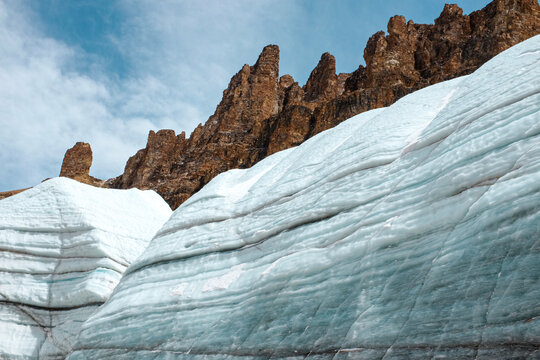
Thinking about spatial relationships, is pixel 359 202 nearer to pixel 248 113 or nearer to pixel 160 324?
pixel 160 324

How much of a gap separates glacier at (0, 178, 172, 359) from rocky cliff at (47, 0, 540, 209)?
29117 mm

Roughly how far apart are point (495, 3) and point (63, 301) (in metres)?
41.2

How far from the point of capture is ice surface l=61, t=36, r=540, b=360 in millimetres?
1415

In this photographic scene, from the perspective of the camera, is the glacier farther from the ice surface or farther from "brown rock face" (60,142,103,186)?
"brown rock face" (60,142,103,186)

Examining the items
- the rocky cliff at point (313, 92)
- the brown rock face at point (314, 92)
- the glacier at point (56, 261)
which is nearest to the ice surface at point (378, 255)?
the glacier at point (56, 261)

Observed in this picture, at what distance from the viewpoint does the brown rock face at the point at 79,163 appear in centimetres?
5194

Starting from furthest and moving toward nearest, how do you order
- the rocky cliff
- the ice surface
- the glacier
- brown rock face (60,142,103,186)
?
brown rock face (60,142,103,186) → the rocky cliff → the glacier → the ice surface

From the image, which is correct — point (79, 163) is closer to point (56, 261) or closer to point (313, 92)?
point (313, 92)

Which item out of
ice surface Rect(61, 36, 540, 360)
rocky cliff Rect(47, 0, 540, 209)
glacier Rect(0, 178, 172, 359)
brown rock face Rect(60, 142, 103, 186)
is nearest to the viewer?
ice surface Rect(61, 36, 540, 360)

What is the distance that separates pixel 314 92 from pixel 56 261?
146 ft

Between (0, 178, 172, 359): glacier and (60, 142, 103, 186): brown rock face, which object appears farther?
(60, 142, 103, 186): brown rock face

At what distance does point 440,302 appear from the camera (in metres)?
1.49

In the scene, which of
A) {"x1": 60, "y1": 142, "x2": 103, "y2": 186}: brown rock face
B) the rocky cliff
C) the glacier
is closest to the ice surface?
the glacier

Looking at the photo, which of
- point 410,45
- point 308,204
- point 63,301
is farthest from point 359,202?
point 410,45
